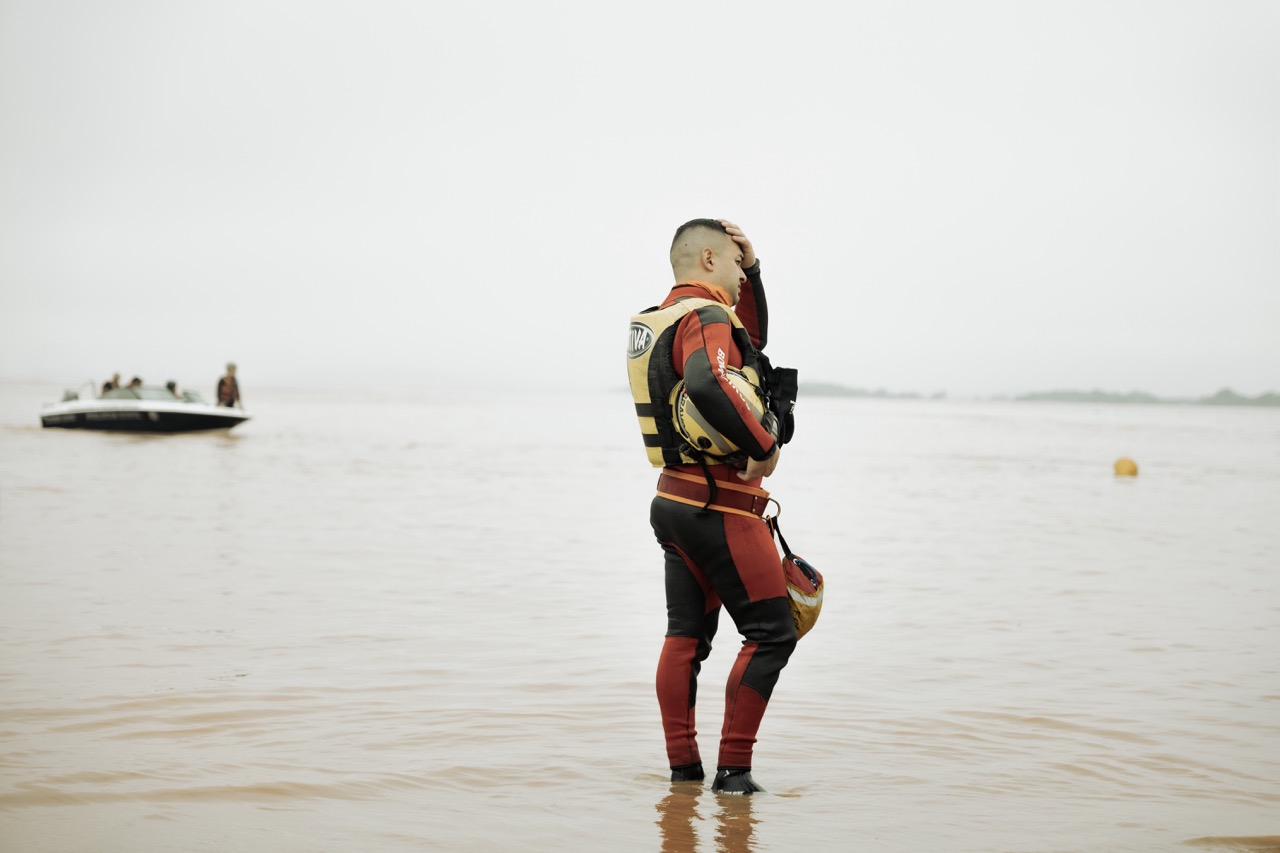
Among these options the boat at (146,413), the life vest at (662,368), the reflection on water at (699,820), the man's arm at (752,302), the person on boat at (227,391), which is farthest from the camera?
the person on boat at (227,391)

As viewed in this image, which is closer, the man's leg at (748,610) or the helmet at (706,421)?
the helmet at (706,421)

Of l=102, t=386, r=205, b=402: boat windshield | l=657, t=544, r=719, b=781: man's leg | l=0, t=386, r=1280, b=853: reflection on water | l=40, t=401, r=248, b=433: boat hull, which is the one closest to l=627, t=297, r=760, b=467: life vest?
l=657, t=544, r=719, b=781: man's leg

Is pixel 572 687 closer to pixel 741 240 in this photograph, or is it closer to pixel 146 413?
pixel 741 240

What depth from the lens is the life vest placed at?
4.20 meters

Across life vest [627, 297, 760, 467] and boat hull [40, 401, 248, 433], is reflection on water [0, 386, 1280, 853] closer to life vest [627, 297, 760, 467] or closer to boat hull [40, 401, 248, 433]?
life vest [627, 297, 760, 467]

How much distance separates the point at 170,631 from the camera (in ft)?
24.4

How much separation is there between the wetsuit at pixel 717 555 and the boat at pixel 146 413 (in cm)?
3174

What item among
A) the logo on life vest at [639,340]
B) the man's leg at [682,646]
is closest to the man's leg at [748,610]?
the man's leg at [682,646]

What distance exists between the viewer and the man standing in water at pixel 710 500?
410 centimetres

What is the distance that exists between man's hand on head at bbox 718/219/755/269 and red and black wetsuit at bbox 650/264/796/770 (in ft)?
0.72

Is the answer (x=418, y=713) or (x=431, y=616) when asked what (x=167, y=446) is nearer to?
(x=431, y=616)

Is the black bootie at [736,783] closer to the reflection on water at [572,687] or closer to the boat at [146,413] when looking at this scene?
the reflection on water at [572,687]

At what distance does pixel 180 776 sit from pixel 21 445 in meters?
28.0

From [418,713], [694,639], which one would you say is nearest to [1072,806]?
[694,639]
